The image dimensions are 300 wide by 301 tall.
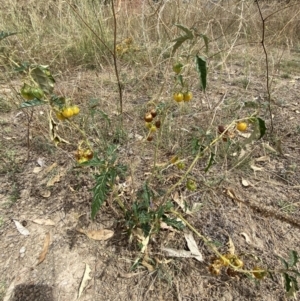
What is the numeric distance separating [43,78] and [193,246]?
2.92 ft

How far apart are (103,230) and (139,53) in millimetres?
1840

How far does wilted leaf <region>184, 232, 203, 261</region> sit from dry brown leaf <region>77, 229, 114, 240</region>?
0.34 metres

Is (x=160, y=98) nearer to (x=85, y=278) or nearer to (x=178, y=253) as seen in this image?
(x=178, y=253)

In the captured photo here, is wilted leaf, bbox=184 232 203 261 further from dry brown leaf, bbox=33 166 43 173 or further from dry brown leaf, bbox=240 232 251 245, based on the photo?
dry brown leaf, bbox=33 166 43 173

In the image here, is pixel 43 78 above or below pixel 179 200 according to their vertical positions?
above

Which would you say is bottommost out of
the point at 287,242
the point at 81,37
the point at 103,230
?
the point at 287,242

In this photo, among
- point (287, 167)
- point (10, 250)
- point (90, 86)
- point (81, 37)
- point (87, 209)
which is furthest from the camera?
point (81, 37)

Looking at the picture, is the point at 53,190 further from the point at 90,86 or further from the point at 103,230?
the point at 90,86

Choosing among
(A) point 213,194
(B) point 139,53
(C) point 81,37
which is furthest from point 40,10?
(A) point 213,194

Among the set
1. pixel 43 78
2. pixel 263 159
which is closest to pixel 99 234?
pixel 43 78

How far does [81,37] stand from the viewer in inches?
101

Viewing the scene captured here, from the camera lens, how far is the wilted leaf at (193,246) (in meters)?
1.17

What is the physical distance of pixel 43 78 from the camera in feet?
2.49

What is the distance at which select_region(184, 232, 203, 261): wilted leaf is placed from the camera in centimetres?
117
